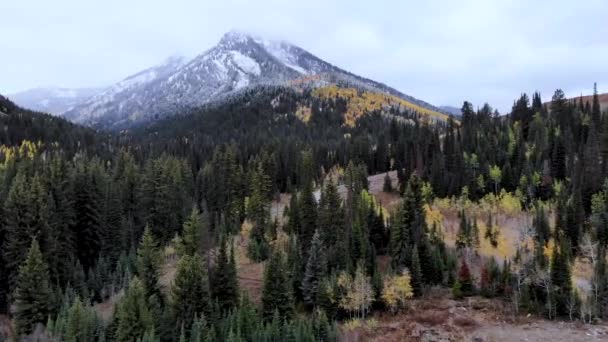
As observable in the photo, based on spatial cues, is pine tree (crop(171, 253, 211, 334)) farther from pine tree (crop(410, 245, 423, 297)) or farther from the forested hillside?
pine tree (crop(410, 245, 423, 297))

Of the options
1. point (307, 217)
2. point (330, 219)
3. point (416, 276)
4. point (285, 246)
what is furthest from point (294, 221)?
point (416, 276)

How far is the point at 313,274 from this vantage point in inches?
2980

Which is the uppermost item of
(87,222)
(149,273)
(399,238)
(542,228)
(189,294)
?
(87,222)

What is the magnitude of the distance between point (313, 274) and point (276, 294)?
992 centimetres

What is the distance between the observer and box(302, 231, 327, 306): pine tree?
74875mm

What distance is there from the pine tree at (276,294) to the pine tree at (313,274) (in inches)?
284

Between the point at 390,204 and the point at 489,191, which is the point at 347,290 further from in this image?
the point at 489,191

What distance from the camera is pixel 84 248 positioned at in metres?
87.1

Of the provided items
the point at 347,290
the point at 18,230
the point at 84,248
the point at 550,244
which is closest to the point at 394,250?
the point at 347,290

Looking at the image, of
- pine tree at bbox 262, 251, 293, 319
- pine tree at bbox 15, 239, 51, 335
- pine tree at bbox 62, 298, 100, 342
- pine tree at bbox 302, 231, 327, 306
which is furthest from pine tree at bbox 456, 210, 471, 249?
pine tree at bbox 15, 239, 51, 335

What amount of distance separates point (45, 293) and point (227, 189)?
188 feet

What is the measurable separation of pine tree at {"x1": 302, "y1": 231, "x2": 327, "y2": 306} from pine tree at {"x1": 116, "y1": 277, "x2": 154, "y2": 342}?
25106 millimetres

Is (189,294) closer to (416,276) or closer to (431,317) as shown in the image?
(431,317)

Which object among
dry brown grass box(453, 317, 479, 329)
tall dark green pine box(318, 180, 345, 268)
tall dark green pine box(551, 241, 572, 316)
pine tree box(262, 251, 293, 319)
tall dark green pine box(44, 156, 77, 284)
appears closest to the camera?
pine tree box(262, 251, 293, 319)
